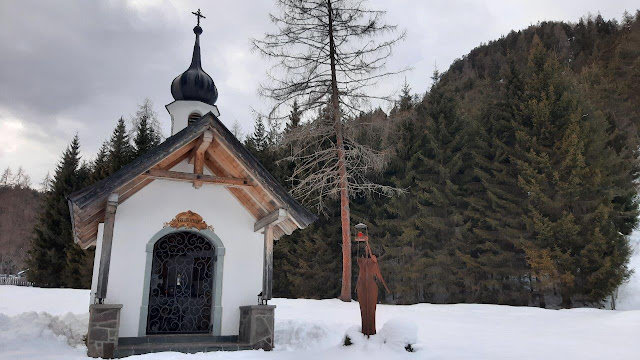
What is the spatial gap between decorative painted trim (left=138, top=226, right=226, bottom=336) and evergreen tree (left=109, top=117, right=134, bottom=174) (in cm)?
2041

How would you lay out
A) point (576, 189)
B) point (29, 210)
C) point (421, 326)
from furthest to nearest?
point (29, 210) < point (576, 189) < point (421, 326)

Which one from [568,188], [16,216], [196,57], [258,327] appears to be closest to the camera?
[258,327]

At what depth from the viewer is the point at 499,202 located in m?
16.8

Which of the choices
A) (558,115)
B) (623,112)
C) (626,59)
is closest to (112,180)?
(558,115)

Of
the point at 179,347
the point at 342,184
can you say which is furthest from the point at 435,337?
the point at 342,184

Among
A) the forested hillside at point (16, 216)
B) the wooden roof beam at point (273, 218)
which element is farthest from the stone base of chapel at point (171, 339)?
the forested hillside at point (16, 216)

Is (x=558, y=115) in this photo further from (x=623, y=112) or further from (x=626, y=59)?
(x=626, y=59)

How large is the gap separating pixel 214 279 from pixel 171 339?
1262 mm

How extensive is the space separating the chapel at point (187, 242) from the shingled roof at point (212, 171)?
19 millimetres

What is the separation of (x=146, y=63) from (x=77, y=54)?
253cm

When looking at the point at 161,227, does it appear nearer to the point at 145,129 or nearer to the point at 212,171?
the point at 212,171

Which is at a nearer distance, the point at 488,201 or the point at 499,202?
the point at 499,202

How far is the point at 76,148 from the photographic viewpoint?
29.6 m

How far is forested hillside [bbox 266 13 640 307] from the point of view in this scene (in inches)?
578
